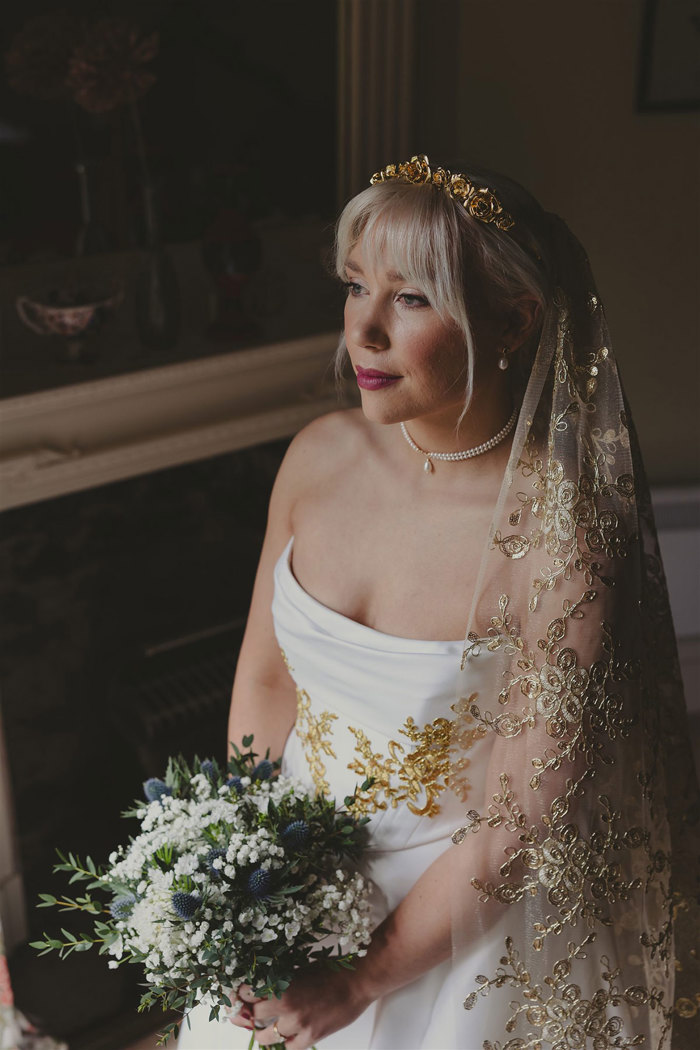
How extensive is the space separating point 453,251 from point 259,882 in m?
0.79

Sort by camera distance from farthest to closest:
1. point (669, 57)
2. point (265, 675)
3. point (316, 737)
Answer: point (669, 57) < point (265, 675) < point (316, 737)

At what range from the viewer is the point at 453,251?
1198mm

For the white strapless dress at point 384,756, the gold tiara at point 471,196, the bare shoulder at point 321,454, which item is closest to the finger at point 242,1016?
the white strapless dress at point 384,756

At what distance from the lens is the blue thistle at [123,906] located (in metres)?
1.30

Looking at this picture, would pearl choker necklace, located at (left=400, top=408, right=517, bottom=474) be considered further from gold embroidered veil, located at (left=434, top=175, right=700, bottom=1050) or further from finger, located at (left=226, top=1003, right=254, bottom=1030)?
finger, located at (left=226, top=1003, right=254, bottom=1030)

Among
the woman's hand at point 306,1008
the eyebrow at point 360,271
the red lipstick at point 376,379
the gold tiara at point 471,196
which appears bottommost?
the woman's hand at point 306,1008

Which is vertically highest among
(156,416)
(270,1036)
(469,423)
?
(469,423)

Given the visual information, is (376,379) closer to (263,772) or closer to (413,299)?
(413,299)

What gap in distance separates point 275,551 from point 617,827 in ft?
2.16

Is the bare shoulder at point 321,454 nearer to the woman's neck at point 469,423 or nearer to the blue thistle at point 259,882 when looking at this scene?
the woman's neck at point 469,423

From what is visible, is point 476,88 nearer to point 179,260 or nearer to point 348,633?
point 179,260

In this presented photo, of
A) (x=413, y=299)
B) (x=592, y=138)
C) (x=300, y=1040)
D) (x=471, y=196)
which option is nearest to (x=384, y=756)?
(x=300, y=1040)

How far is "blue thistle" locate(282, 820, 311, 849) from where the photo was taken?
1.33 metres

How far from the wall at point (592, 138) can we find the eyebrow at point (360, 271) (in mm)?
1367
